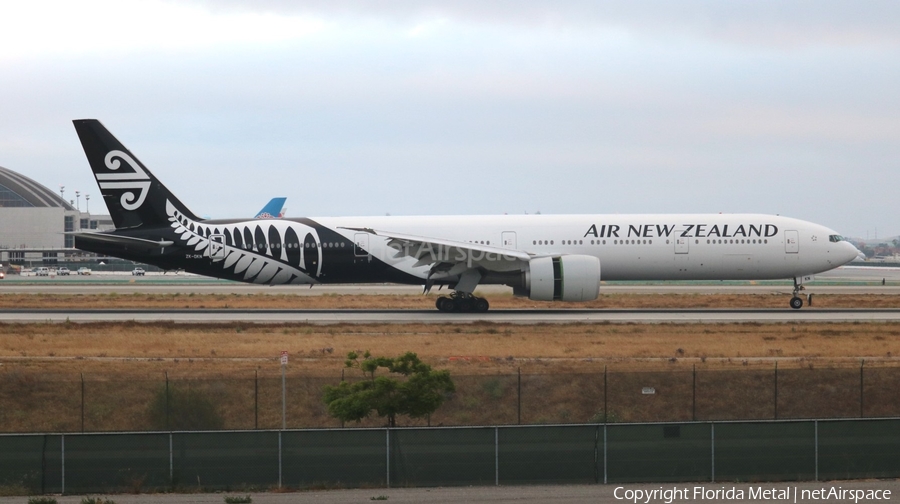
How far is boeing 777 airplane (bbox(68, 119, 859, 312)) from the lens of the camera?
37.9 meters

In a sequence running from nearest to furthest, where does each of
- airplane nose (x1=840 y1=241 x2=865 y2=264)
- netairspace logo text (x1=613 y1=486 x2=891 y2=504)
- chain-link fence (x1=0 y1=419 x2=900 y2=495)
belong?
netairspace logo text (x1=613 y1=486 x2=891 y2=504)
chain-link fence (x1=0 y1=419 x2=900 y2=495)
airplane nose (x1=840 y1=241 x2=865 y2=264)

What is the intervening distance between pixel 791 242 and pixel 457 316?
14.2 metres

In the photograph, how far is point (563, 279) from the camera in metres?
35.4

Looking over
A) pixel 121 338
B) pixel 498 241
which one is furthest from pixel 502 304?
pixel 121 338

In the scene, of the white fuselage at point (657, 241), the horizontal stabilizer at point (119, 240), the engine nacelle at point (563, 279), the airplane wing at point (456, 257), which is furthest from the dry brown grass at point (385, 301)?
the horizontal stabilizer at point (119, 240)

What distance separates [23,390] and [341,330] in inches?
483

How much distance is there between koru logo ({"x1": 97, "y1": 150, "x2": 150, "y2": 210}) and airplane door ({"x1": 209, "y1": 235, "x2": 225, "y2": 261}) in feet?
10.8

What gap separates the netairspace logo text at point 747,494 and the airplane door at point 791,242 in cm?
2592

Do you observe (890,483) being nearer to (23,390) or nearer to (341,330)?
(23,390)

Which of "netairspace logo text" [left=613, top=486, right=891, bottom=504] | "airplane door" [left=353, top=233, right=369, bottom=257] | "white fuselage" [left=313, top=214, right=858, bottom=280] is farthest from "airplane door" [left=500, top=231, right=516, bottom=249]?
"netairspace logo text" [left=613, top=486, right=891, bottom=504]

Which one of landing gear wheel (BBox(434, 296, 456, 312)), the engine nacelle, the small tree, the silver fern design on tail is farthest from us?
the silver fern design on tail

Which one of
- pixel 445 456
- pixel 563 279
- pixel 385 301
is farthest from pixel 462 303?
pixel 445 456

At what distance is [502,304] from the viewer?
45562 mm

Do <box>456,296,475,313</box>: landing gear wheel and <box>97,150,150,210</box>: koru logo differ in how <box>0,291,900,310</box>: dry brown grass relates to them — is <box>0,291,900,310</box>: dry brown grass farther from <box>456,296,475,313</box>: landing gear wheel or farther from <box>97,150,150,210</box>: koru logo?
<box>97,150,150,210</box>: koru logo
